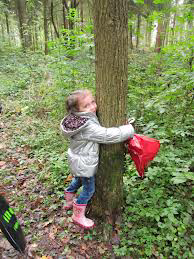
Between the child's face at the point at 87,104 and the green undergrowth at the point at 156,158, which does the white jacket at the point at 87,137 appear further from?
the green undergrowth at the point at 156,158

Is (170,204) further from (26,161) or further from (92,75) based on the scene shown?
(92,75)

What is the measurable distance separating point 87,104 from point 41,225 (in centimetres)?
189

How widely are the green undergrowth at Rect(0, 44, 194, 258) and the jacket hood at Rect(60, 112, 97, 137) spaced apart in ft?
3.28

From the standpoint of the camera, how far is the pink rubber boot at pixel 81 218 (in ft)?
8.84

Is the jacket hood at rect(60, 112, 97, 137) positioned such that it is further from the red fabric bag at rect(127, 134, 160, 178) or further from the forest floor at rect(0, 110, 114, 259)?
the forest floor at rect(0, 110, 114, 259)

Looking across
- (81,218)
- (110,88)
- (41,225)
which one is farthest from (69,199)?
(110,88)

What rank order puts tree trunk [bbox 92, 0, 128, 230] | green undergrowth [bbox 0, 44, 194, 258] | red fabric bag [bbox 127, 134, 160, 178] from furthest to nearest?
green undergrowth [bbox 0, 44, 194, 258], red fabric bag [bbox 127, 134, 160, 178], tree trunk [bbox 92, 0, 128, 230]

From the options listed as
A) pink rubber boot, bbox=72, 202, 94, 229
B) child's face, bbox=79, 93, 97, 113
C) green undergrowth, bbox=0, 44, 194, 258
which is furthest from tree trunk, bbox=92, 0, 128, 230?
green undergrowth, bbox=0, 44, 194, 258

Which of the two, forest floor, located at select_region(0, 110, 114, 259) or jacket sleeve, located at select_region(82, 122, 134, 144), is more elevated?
jacket sleeve, located at select_region(82, 122, 134, 144)

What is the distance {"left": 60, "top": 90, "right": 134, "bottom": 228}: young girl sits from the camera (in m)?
2.26

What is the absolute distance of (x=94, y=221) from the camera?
9.27ft

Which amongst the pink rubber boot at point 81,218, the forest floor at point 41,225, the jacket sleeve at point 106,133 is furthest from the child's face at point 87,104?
the forest floor at point 41,225

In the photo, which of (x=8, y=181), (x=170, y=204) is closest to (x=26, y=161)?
(x=8, y=181)

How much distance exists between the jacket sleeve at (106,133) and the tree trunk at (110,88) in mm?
126
